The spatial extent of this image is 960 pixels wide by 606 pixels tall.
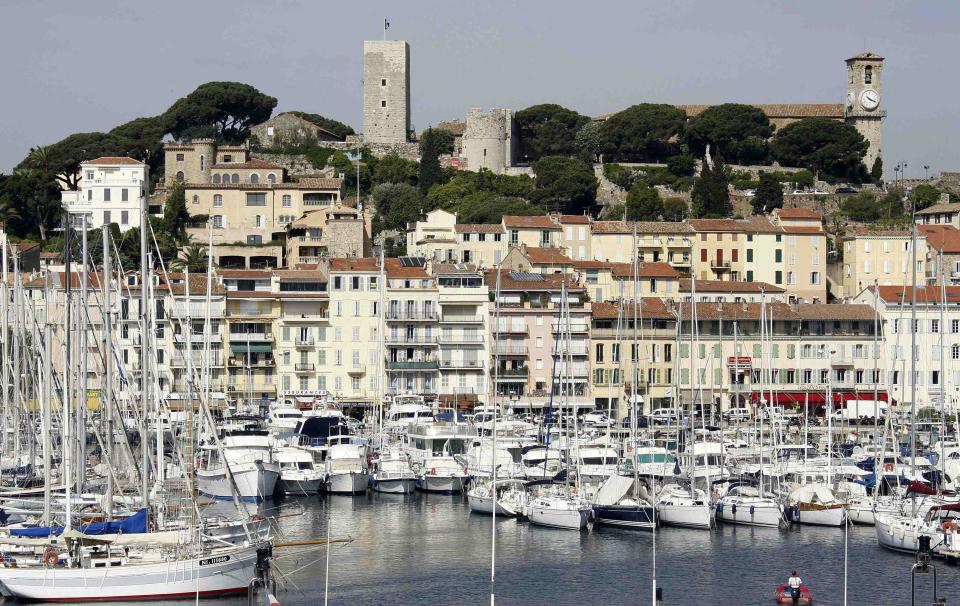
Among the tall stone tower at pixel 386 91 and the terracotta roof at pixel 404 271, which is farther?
the tall stone tower at pixel 386 91

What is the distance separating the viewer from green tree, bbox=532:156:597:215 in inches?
4031

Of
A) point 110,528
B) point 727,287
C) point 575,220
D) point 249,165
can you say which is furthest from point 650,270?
point 110,528

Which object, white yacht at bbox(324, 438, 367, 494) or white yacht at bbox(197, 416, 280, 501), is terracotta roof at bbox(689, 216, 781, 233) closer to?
white yacht at bbox(324, 438, 367, 494)

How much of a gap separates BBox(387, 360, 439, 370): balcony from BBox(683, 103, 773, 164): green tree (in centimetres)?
4224

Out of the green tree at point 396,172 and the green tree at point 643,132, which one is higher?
the green tree at point 643,132

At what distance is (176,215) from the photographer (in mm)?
93375

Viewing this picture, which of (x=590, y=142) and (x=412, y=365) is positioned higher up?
(x=590, y=142)

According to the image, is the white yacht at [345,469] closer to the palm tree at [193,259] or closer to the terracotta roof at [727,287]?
the palm tree at [193,259]

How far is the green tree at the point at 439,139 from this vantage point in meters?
112

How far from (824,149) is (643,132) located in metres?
11.3

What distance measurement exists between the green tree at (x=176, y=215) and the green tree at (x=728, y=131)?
110 ft

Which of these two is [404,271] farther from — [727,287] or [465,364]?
[727,287]

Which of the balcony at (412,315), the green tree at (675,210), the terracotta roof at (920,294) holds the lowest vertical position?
the balcony at (412,315)

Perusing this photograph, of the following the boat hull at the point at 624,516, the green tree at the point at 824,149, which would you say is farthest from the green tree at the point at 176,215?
the boat hull at the point at 624,516
